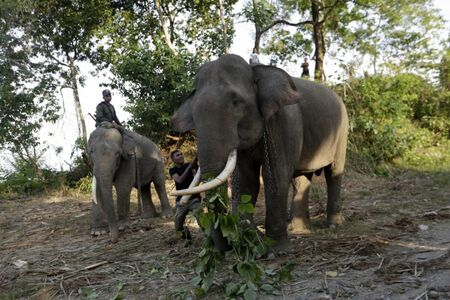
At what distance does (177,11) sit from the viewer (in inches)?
746

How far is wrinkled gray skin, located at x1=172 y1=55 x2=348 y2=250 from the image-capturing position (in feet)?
13.5

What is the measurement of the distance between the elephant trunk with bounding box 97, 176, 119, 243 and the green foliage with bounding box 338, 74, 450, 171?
28.7 feet

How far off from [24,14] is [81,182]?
7.71 meters

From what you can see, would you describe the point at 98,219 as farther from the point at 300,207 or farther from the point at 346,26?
the point at 346,26

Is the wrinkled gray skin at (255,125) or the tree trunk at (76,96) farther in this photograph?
the tree trunk at (76,96)

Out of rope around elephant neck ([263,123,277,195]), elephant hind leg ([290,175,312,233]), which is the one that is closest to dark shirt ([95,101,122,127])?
elephant hind leg ([290,175,312,233])

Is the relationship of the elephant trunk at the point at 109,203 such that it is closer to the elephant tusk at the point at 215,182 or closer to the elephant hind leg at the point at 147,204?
the elephant hind leg at the point at 147,204

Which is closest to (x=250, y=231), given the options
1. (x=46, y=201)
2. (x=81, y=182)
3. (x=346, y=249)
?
(x=346, y=249)

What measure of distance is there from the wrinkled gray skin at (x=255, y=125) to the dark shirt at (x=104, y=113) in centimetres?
381

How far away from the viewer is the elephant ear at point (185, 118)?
4.57 meters

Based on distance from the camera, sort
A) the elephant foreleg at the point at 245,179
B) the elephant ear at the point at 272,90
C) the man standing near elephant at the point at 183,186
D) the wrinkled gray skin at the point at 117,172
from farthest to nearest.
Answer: the wrinkled gray skin at the point at 117,172 < the man standing near elephant at the point at 183,186 < the elephant foreleg at the point at 245,179 < the elephant ear at the point at 272,90

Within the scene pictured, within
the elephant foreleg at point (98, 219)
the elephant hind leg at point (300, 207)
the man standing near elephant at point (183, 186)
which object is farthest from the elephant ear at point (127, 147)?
the elephant hind leg at point (300, 207)

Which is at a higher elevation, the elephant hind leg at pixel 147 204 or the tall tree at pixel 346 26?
the tall tree at pixel 346 26

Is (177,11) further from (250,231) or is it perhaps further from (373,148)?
(250,231)
